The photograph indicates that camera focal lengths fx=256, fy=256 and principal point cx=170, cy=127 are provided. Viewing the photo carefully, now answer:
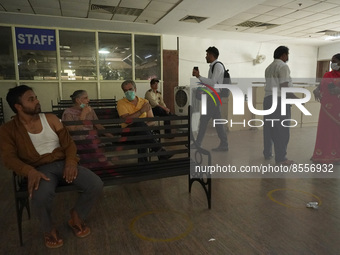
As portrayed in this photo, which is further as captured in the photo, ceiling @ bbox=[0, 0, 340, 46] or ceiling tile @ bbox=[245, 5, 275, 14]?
ceiling tile @ bbox=[245, 5, 275, 14]

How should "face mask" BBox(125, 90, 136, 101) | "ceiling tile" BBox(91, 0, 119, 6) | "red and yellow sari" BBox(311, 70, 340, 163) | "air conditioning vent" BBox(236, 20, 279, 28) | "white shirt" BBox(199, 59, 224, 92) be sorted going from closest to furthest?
"face mask" BBox(125, 90, 136, 101) < "red and yellow sari" BBox(311, 70, 340, 163) < "white shirt" BBox(199, 59, 224, 92) < "ceiling tile" BBox(91, 0, 119, 6) < "air conditioning vent" BBox(236, 20, 279, 28)

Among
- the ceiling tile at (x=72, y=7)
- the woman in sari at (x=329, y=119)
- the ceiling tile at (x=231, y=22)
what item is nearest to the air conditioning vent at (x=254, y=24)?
the ceiling tile at (x=231, y=22)

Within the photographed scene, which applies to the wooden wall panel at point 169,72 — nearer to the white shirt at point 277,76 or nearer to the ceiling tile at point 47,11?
the ceiling tile at point 47,11

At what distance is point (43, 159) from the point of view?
174 cm

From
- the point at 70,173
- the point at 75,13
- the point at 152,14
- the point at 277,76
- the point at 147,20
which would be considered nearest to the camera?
the point at 70,173

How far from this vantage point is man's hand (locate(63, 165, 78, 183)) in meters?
1.69

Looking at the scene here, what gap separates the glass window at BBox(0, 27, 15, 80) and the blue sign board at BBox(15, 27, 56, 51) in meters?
0.20

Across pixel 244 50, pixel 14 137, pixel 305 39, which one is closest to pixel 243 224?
pixel 14 137

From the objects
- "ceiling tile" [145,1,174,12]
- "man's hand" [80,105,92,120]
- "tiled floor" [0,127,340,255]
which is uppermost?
"ceiling tile" [145,1,174,12]

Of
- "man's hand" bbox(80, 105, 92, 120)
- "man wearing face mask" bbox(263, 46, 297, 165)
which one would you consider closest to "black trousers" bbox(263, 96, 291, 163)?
"man wearing face mask" bbox(263, 46, 297, 165)

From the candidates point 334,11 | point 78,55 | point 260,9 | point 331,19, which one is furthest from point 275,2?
point 78,55

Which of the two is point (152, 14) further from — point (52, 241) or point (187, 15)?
point (52, 241)

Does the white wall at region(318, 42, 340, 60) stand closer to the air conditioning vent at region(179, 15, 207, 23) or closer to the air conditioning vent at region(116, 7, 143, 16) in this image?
the air conditioning vent at region(179, 15, 207, 23)

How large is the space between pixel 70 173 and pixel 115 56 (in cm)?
575
